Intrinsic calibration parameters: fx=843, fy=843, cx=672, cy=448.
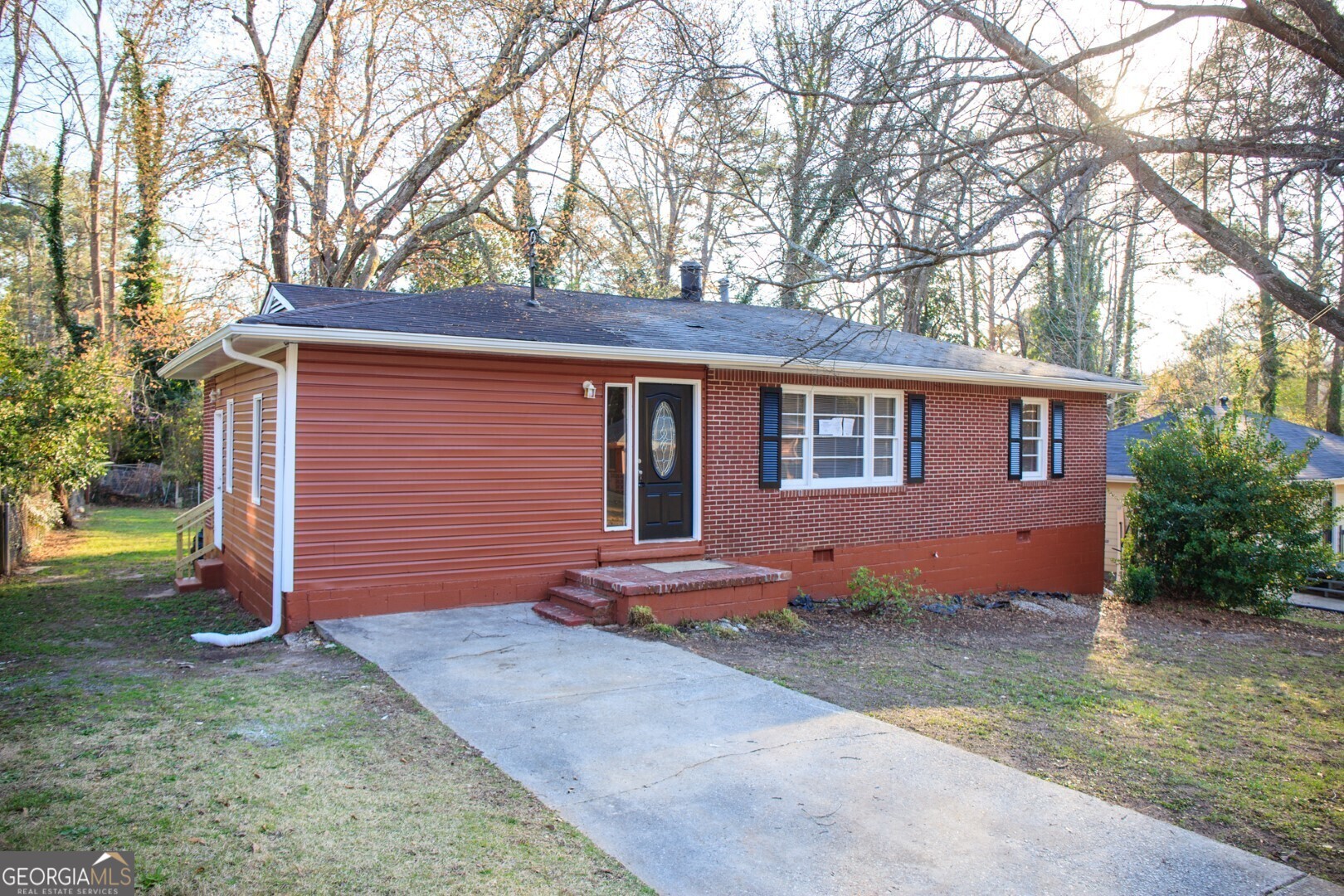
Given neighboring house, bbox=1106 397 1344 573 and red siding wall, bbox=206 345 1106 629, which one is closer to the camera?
red siding wall, bbox=206 345 1106 629

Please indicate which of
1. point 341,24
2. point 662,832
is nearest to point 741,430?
point 662,832

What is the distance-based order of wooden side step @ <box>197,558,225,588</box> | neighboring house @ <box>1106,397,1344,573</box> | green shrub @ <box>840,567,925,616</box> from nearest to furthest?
green shrub @ <box>840,567,925,616</box>
wooden side step @ <box>197,558,225,588</box>
neighboring house @ <box>1106,397,1344,573</box>

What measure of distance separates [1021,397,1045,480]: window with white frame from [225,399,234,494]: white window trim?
11.6m

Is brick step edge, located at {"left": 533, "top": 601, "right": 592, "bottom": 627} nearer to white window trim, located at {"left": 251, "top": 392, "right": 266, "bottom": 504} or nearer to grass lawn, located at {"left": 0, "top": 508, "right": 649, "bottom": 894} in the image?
grass lawn, located at {"left": 0, "top": 508, "right": 649, "bottom": 894}

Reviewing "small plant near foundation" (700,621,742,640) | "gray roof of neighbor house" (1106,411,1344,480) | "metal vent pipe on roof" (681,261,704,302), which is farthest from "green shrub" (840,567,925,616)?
"gray roof of neighbor house" (1106,411,1344,480)

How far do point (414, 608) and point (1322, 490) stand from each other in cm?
1299

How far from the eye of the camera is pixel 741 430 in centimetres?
1034

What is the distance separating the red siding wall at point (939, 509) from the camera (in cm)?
1029

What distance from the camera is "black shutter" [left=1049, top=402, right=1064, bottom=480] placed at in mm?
13805

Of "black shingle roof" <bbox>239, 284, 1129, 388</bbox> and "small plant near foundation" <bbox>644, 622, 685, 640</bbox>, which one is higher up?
"black shingle roof" <bbox>239, 284, 1129, 388</bbox>

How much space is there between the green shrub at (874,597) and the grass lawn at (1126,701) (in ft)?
0.87

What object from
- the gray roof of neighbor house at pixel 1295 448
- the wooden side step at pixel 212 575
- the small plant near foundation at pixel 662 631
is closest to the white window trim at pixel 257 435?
the wooden side step at pixel 212 575

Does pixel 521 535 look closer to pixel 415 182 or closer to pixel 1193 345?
pixel 415 182

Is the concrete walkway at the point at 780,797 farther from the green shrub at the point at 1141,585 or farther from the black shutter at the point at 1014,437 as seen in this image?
the green shrub at the point at 1141,585
